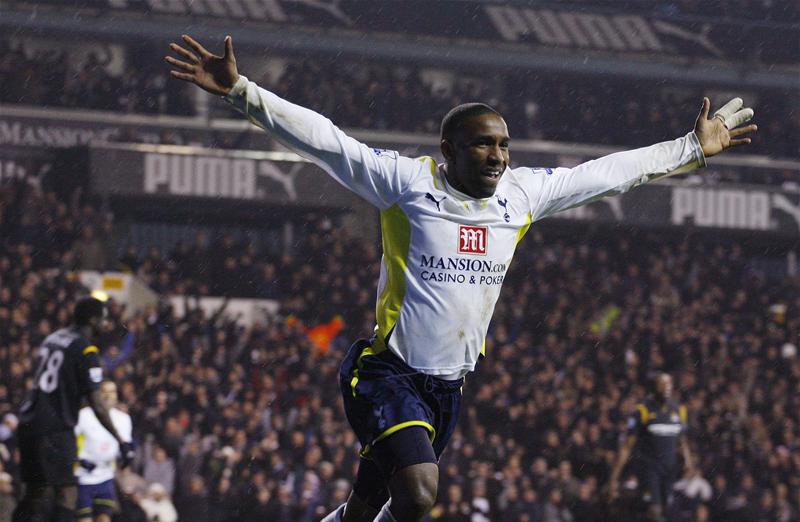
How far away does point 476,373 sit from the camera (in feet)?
59.8

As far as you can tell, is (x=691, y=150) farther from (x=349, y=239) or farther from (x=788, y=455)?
(x=349, y=239)

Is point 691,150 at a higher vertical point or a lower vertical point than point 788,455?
higher

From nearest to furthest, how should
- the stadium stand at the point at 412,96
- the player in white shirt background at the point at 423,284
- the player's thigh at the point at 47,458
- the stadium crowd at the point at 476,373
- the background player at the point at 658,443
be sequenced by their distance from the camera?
1. the player in white shirt background at the point at 423,284
2. the player's thigh at the point at 47,458
3. the background player at the point at 658,443
4. the stadium crowd at the point at 476,373
5. the stadium stand at the point at 412,96

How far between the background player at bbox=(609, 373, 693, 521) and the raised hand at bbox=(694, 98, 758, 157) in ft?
21.8

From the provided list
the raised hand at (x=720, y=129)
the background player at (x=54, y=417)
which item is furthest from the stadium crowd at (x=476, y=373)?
the raised hand at (x=720, y=129)

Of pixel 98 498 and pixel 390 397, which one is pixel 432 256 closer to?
pixel 390 397

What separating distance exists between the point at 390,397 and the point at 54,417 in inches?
172

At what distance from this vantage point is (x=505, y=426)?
655 inches

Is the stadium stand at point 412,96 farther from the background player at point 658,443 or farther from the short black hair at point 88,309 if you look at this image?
the short black hair at point 88,309

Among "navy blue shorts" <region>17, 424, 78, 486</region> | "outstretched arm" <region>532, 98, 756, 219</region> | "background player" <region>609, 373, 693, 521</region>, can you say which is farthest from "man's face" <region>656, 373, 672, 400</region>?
"outstretched arm" <region>532, 98, 756, 219</region>

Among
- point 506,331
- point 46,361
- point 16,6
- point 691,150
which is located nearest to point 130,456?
point 46,361

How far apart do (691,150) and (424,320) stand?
4.83ft

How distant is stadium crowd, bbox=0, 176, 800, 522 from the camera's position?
13.8 metres

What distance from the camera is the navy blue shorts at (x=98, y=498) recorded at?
991 centimetres
